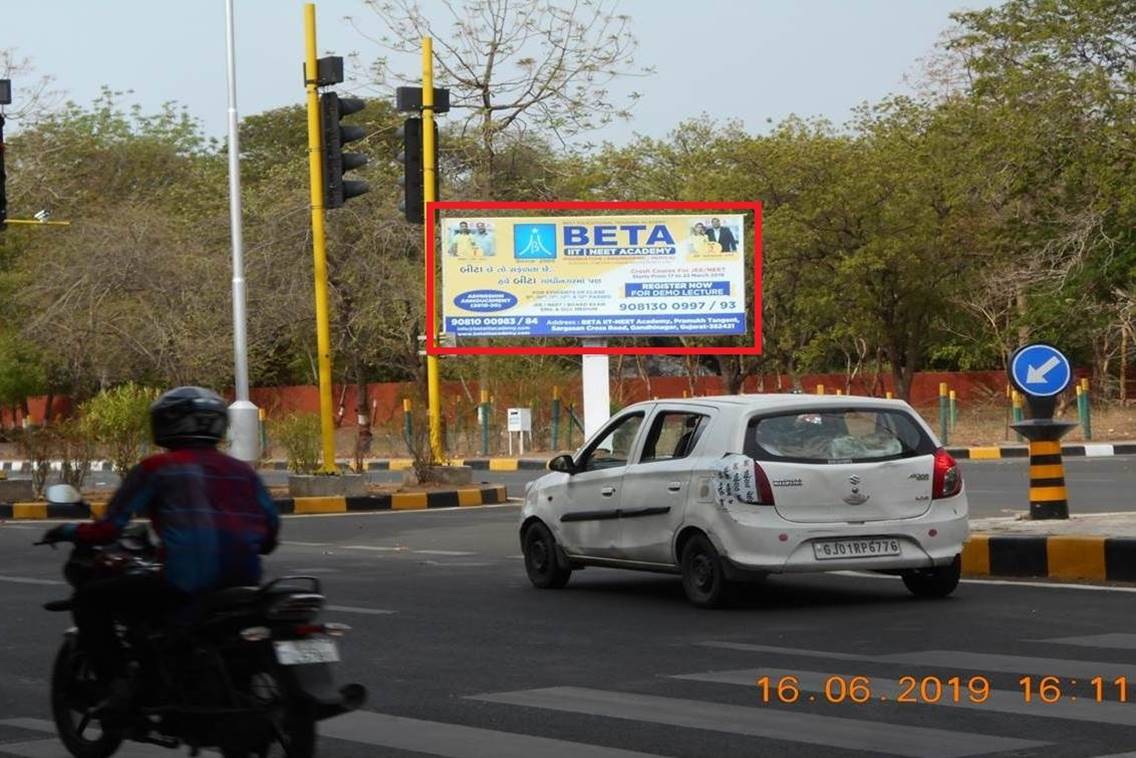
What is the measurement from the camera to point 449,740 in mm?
7484

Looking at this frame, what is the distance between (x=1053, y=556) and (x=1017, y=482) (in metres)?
11.6

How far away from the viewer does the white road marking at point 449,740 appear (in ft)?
23.4

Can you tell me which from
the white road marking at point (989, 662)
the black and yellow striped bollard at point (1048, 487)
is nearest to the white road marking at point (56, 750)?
the white road marking at point (989, 662)

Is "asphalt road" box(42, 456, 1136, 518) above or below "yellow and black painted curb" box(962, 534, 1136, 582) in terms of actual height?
above

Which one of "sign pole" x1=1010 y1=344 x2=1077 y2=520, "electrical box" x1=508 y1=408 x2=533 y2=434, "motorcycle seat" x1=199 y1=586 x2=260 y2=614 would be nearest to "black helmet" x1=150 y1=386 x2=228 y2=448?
"motorcycle seat" x1=199 y1=586 x2=260 y2=614

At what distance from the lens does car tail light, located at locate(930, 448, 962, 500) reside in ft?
40.5

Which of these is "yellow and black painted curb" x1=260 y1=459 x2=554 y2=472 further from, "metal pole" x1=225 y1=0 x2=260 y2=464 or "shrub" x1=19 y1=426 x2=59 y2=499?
"shrub" x1=19 y1=426 x2=59 y2=499

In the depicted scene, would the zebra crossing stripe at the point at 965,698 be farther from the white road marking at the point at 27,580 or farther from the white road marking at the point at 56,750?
the white road marking at the point at 27,580

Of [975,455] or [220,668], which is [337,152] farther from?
[220,668]

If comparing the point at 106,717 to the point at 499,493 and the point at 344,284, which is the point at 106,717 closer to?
the point at 499,493

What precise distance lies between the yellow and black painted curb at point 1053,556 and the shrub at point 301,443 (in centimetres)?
1318

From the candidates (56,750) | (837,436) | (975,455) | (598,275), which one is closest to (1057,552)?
(837,436)

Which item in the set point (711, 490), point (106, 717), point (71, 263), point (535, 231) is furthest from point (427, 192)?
point (71, 263)

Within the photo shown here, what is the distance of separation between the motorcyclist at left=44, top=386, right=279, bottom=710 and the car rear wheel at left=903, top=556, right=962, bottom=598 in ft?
21.2
